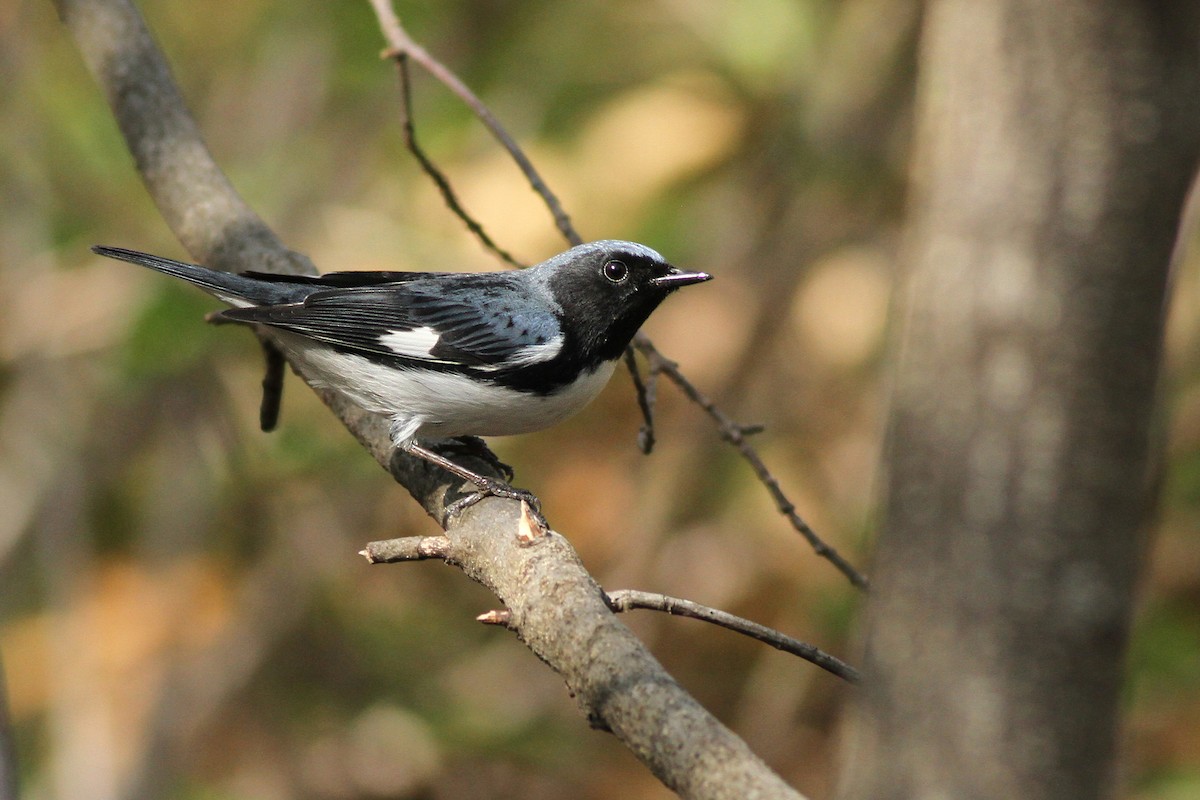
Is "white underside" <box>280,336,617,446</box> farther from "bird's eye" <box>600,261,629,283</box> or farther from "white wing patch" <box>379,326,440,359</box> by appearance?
"bird's eye" <box>600,261,629,283</box>

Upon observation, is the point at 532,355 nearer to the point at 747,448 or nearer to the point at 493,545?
the point at 747,448

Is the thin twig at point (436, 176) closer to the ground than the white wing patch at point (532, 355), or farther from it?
farther from it

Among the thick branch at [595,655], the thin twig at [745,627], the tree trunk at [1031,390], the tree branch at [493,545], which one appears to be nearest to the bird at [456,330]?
the tree branch at [493,545]

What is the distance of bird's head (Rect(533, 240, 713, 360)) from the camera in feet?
14.7

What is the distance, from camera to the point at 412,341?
4.38m

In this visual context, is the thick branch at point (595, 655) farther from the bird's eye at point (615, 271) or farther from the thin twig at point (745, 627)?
the bird's eye at point (615, 271)

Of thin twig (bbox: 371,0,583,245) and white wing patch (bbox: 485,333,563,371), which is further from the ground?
thin twig (bbox: 371,0,583,245)

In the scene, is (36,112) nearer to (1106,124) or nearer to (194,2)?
(194,2)

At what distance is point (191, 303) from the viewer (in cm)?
564

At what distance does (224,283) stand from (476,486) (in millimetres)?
1281

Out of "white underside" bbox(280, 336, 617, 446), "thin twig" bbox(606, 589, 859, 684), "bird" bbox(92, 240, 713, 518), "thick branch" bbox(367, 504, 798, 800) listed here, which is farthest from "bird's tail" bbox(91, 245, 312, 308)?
"thin twig" bbox(606, 589, 859, 684)

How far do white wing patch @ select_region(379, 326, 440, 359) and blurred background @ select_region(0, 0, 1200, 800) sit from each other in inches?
66.9

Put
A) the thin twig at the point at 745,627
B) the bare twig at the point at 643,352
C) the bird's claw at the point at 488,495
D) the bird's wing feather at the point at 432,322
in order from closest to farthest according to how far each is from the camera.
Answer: the thin twig at the point at 745,627 < the bird's claw at the point at 488,495 < the bare twig at the point at 643,352 < the bird's wing feather at the point at 432,322

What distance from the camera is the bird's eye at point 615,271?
15.1ft
